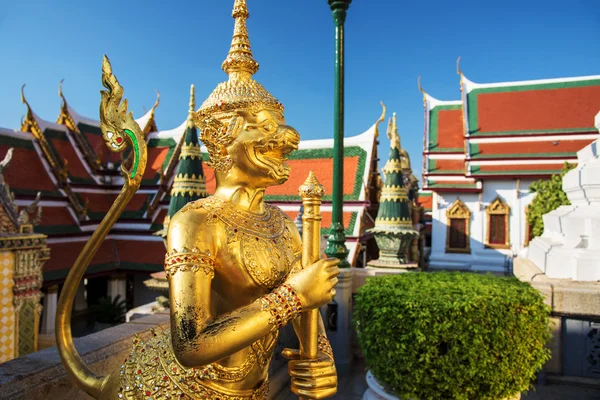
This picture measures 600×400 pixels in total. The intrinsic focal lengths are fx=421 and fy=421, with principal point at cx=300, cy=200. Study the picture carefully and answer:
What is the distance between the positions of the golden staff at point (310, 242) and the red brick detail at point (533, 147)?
63.8ft

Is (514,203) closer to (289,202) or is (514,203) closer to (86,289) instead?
(289,202)

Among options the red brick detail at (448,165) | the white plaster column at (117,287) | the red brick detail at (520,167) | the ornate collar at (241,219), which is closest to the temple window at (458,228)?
the red brick detail at (448,165)

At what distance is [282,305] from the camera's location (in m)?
1.67

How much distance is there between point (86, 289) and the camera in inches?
611

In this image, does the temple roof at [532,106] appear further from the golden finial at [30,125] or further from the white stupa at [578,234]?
the golden finial at [30,125]

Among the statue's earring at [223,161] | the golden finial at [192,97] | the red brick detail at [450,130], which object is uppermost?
the red brick detail at [450,130]

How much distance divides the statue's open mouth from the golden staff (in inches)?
7.0

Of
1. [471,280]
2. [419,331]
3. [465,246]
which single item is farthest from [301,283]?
[465,246]

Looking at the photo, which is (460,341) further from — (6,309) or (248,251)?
(6,309)

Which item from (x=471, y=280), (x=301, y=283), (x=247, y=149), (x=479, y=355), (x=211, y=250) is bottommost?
(x=479, y=355)

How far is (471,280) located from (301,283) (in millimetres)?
3481

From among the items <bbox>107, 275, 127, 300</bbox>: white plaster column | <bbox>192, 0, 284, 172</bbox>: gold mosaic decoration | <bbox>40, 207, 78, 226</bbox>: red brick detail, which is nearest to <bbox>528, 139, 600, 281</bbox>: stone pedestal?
<bbox>192, 0, 284, 172</bbox>: gold mosaic decoration

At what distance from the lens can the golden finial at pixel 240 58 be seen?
2.10m

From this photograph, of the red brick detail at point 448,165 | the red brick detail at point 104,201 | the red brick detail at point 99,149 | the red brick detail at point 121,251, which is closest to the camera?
the red brick detail at point 121,251
